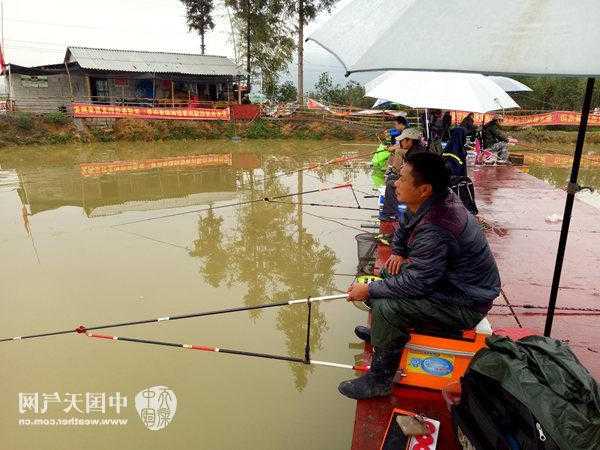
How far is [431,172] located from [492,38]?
90 centimetres

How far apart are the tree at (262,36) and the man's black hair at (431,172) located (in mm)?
23360

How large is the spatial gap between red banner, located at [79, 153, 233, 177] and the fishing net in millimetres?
9006

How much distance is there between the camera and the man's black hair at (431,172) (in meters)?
2.23

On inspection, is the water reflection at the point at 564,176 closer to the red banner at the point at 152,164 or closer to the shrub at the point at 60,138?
the red banner at the point at 152,164

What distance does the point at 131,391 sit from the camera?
3.10 metres

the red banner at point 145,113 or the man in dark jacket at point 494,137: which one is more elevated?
the red banner at point 145,113

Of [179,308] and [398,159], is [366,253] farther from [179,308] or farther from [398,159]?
[179,308]

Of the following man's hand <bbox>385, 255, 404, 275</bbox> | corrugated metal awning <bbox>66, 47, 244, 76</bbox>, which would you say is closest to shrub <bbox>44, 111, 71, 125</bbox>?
corrugated metal awning <bbox>66, 47, 244, 76</bbox>

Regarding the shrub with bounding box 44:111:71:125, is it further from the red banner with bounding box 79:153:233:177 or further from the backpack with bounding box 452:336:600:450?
the backpack with bounding box 452:336:600:450

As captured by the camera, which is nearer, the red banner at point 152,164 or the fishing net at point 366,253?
the fishing net at point 366,253

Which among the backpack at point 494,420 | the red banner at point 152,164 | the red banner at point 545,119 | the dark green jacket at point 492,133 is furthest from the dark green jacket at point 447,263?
the red banner at point 545,119

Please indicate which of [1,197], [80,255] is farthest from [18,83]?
[80,255]

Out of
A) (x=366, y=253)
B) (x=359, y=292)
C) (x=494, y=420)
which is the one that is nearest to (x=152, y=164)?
(x=366, y=253)

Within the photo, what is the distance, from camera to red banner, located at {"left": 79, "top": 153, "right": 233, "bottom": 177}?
11.9 metres
